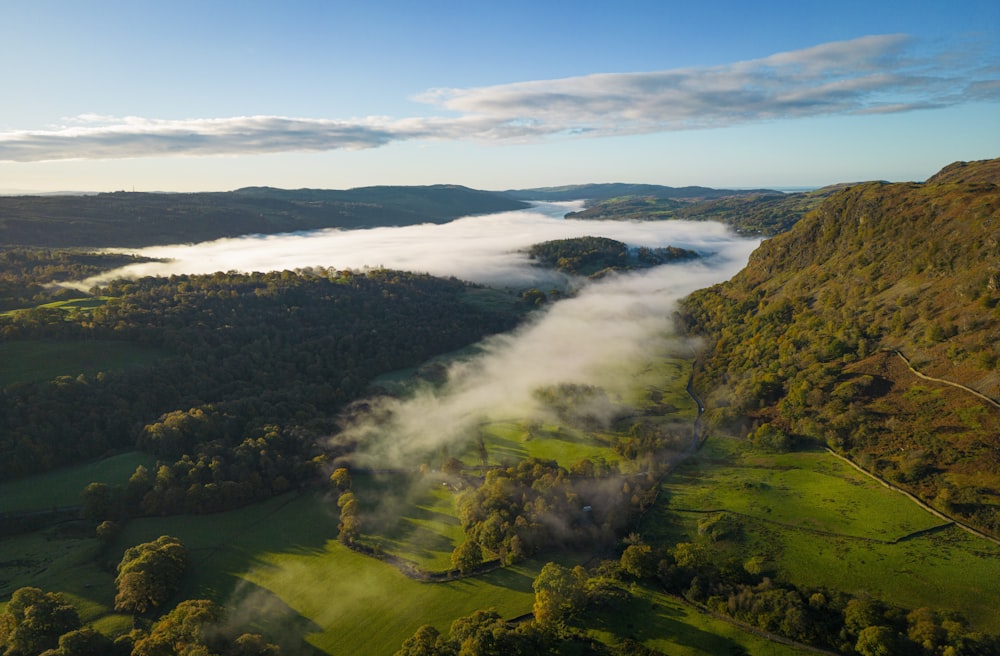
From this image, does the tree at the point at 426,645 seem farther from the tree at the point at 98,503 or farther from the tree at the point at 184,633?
the tree at the point at 98,503

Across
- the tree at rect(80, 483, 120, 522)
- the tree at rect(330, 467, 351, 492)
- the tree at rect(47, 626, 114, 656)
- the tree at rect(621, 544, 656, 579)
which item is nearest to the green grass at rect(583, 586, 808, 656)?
the tree at rect(621, 544, 656, 579)

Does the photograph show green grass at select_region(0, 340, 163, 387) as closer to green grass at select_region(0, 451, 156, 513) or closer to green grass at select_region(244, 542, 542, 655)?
green grass at select_region(0, 451, 156, 513)

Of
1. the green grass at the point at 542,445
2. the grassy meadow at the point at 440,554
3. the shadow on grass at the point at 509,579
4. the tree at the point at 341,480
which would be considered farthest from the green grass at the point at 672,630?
the tree at the point at 341,480

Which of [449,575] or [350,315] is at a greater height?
[350,315]

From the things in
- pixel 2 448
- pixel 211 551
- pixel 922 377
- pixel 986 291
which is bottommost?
pixel 211 551

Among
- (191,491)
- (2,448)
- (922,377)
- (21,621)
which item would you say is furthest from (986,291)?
(2,448)

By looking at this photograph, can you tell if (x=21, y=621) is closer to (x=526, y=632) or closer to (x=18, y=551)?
(x=18, y=551)

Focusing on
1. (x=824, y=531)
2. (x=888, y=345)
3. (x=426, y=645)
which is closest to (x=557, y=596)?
(x=426, y=645)
